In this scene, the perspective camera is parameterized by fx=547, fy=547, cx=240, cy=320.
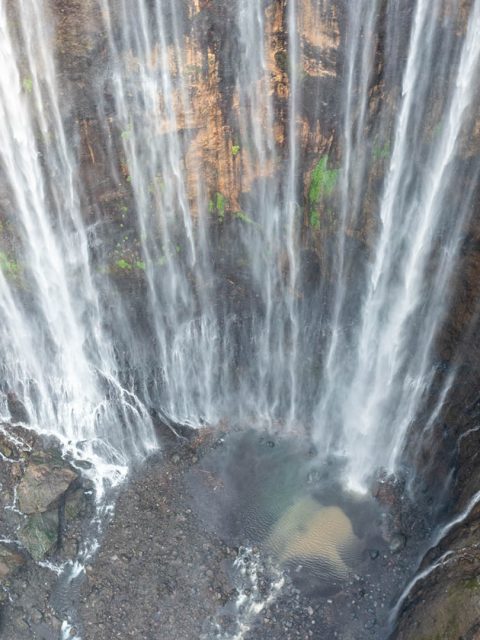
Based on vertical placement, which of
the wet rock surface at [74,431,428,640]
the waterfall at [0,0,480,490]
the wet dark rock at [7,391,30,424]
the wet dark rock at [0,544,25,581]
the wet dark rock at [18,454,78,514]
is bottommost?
the wet rock surface at [74,431,428,640]

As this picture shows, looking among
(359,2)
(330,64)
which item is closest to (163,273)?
(330,64)

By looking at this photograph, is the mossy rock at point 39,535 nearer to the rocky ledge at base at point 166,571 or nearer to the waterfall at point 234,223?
the rocky ledge at base at point 166,571

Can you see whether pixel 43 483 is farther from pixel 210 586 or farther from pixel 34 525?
pixel 210 586

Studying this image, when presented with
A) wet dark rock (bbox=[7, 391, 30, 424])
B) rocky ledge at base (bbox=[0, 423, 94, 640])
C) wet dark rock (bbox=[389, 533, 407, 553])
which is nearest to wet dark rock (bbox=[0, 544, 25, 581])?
rocky ledge at base (bbox=[0, 423, 94, 640])

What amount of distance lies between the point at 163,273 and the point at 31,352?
388 centimetres

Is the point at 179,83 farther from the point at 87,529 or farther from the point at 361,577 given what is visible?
the point at 361,577

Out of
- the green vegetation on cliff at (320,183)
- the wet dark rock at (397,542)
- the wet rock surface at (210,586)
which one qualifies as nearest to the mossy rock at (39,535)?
the wet rock surface at (210,586)

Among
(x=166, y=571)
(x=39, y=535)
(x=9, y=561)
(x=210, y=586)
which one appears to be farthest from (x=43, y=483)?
(x=210, y=586)

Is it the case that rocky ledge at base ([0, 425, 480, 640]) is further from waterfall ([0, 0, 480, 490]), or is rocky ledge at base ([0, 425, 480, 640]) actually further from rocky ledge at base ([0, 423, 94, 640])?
waterfall ([0, 0, 480, 490])

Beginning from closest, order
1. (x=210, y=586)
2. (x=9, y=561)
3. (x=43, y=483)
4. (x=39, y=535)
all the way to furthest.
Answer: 1. (x=210, y=586)
2. (x=9, y=561)
3. (x=39, y=535)
4. (x=43, y=483)

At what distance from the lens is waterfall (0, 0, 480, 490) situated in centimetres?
1046

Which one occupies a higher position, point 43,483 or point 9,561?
point 43,483

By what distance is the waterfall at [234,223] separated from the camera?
34.3 ft

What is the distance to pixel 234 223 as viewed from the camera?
13.0m
